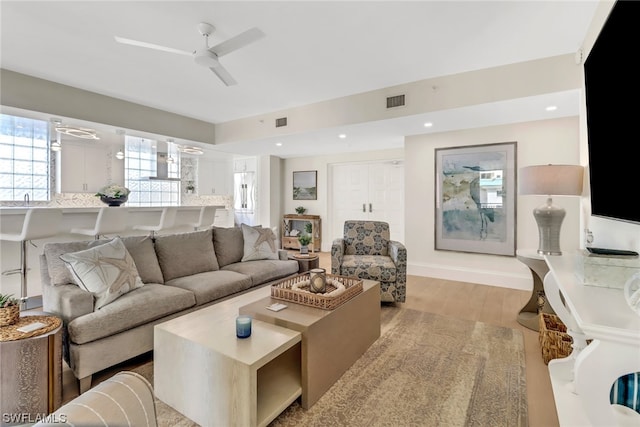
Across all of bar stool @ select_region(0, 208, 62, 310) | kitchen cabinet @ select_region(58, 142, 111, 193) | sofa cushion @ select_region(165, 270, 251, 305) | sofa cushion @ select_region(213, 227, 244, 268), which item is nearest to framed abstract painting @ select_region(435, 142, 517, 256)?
sofa cushion @ select_region(213, 227, 244, 268)

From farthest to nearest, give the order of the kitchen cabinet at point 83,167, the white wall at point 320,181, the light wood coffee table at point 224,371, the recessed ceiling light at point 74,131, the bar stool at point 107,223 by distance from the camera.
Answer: the white wall at point 320,181 → the kitchen cabinet at point 83,167 → the recessed ceiling light at point 74,131 → the bar stool at point 107,223 → the light wood coffee table at point 224,371

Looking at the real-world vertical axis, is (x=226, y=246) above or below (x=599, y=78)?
below

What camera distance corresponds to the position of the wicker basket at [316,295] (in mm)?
1950

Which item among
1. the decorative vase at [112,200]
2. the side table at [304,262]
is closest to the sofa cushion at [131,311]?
the side table at [304,262]

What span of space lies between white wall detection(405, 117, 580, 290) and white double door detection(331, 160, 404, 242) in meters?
1.24

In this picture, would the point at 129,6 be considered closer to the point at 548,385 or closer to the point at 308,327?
the point at 308,327

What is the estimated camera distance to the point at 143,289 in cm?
230

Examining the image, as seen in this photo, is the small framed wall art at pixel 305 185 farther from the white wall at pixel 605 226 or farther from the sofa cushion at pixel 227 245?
the white wall at pixel 605 226

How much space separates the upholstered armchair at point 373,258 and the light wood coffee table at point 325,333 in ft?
3.14

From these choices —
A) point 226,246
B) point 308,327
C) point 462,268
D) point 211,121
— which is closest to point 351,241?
point 226,246

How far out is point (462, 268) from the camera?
14.4 feet

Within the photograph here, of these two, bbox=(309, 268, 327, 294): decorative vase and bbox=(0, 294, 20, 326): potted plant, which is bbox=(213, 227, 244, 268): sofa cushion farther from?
bbox=(0, 294, 20, 326): potted plant

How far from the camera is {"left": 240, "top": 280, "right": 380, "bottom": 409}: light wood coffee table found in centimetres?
167

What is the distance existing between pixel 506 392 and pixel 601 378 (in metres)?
1.06
